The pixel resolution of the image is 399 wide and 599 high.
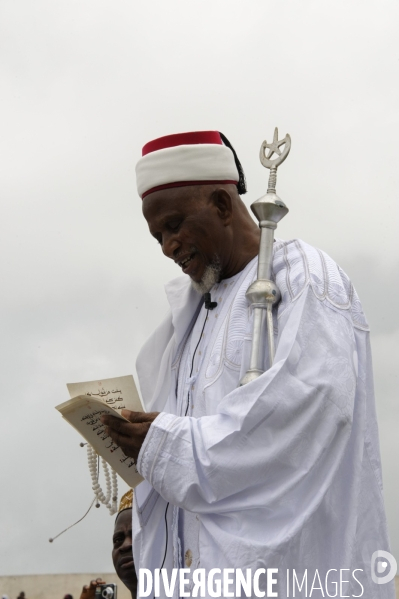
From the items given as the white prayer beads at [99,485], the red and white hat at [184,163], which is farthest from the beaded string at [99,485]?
the red and white hat at [184,163]

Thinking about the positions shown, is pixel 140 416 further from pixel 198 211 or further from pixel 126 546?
pixel 126 546

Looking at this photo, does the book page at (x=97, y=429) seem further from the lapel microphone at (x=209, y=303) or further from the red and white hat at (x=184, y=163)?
the red and white hat at (x=184, y=163)

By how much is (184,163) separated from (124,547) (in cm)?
287

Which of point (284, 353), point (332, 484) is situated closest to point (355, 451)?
point (332, 484)

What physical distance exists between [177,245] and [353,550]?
5.86 feet

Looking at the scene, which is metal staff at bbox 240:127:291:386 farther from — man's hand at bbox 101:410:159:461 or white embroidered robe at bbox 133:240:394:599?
man's hand at bbox 101:410:159:461

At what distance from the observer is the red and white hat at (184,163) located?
17.7 ft

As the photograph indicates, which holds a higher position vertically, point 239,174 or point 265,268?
point 239,174

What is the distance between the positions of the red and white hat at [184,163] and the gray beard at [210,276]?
1.47 feet

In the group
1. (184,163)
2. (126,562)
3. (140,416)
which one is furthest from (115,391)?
(126,562)

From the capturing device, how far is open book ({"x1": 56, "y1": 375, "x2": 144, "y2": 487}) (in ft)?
15.0

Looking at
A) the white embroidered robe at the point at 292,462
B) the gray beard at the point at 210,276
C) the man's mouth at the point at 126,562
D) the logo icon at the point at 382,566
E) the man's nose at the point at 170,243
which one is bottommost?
the man's mouth at the point at 126,562

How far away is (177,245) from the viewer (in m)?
5.17

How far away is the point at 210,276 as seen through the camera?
5285mm
